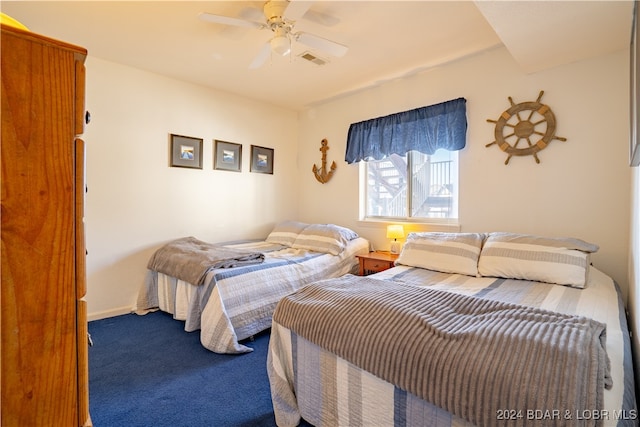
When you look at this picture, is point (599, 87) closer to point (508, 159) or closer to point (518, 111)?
point (518, 111)

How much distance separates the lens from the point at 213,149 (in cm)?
362

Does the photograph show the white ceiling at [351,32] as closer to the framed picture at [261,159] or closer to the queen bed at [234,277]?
the framed picture at [261,159]

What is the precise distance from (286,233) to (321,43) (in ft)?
7.41

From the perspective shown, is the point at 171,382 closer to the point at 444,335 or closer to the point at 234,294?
the point at 234,294

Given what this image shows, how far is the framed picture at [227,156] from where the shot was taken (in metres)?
3.64

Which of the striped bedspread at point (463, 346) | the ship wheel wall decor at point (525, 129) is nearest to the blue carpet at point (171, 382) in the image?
the striped bedspread at point (463, 346)

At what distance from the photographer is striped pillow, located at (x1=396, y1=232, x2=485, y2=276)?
7.20ft

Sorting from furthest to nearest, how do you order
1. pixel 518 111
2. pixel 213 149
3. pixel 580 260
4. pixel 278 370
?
pixel 213 149 → pixel 518 111 → pixel 580 260 → pixel 278 370

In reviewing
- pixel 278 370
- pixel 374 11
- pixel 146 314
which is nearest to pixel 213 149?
pixel 146 314

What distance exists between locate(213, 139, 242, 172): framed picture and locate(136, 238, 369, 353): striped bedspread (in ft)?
4.17

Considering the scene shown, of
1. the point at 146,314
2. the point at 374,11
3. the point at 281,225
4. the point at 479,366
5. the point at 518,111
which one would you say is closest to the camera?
the point at 479,366

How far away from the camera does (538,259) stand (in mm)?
1946

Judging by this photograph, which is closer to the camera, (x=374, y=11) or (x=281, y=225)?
(x=374, y=11)

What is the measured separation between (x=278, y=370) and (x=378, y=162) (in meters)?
2.77
